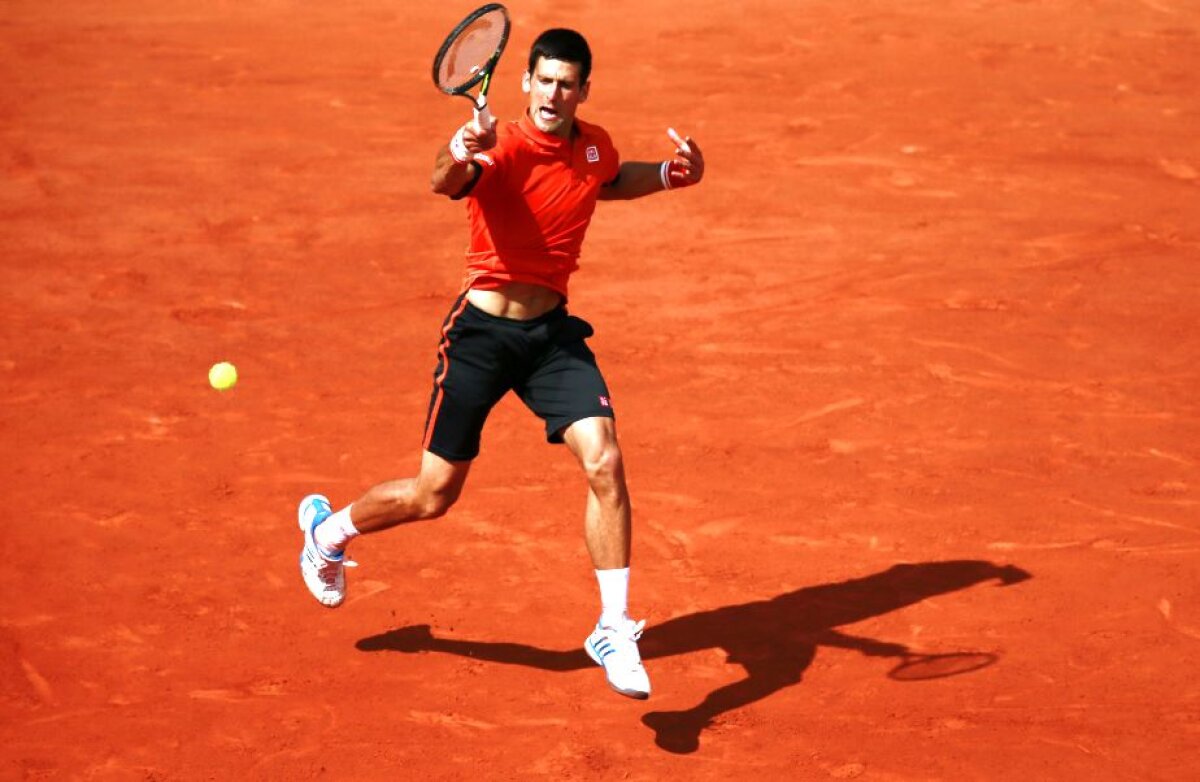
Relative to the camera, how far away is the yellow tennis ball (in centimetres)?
927

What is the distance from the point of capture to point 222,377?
30.4 ft

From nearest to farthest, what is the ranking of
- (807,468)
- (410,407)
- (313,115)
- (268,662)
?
(268,662)
(807,468)
(410,407)
(313,115)

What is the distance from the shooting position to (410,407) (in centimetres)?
913

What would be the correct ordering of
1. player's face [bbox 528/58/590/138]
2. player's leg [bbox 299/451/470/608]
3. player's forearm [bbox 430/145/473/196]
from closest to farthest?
player's forearm [bbox 430/145/473/196]
player's face [bbox 528/58/590/138]
player's leg [bbox 299/451/470/608]

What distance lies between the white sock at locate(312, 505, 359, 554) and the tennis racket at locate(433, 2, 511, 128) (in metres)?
1.84

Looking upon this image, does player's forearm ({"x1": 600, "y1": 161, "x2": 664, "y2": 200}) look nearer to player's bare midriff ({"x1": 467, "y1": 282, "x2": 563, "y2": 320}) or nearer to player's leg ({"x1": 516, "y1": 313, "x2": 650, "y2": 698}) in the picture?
player's bare midriff ({"x1": 467, "y1": 282, "x2": 563, "y2": 320})

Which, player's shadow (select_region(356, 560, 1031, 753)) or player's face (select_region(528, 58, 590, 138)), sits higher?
player's face (select_region(528, 58, 590, 138))

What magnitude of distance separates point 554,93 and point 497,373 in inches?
43.3

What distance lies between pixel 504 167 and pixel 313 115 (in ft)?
27.7

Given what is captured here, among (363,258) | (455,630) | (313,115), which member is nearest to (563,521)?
(455,630)

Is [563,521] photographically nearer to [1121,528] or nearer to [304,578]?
[304,578]

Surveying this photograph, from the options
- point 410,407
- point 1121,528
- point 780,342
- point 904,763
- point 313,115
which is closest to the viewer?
point 904,763

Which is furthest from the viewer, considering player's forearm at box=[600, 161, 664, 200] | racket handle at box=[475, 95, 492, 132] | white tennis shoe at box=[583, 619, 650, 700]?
player's forearm at box=[600, 161, 664, 200]

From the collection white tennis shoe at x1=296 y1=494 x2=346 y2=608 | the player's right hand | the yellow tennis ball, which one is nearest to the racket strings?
the player's right hand
